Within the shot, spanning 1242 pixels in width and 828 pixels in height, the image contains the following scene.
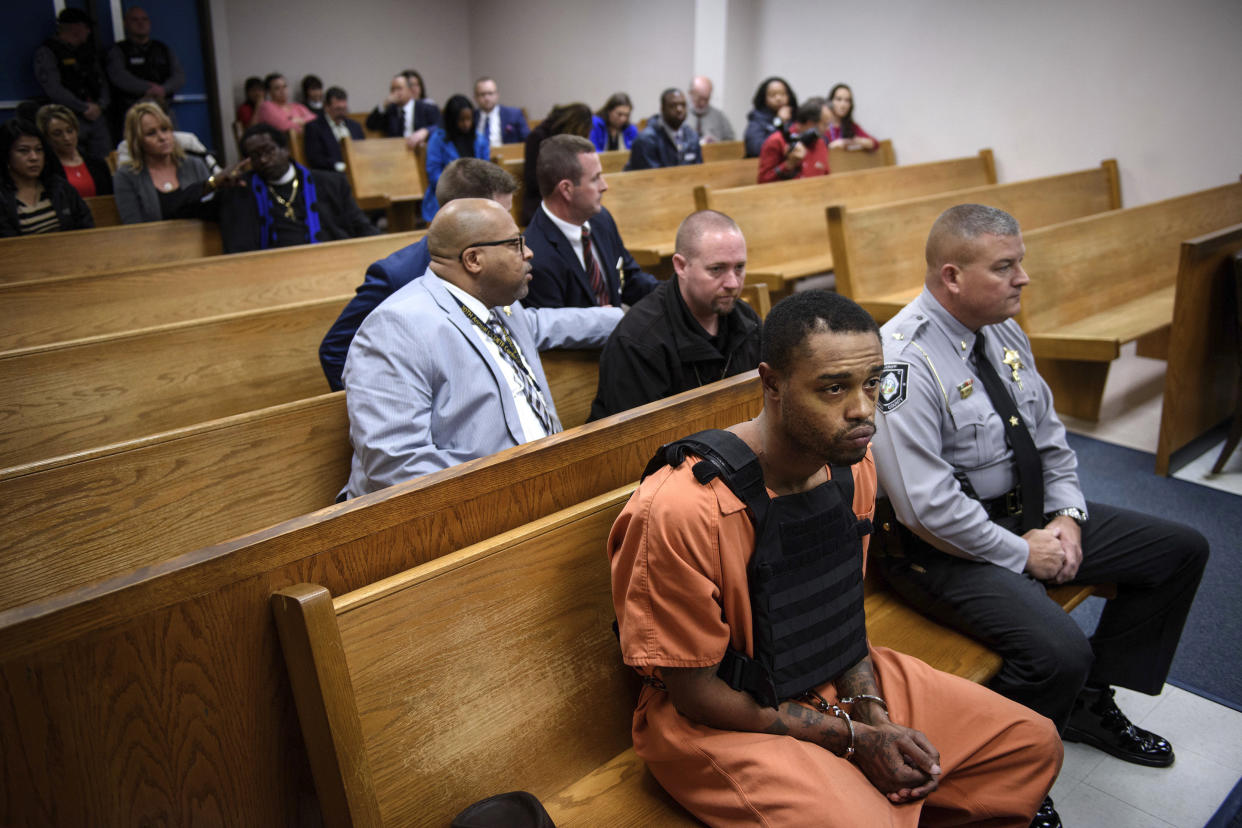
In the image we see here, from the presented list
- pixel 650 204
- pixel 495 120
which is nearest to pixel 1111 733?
pixel 650 204

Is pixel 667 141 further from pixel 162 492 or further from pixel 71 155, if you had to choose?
pixel 162 492

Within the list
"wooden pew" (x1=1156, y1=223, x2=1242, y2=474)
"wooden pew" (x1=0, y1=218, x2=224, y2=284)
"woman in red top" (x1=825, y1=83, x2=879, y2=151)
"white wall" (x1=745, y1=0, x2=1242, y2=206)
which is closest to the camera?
"wooden pew" (x1=1156, y1=223, x2=1242, y2=474)

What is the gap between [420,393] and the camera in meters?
2.09

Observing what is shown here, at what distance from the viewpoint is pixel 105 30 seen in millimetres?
8625

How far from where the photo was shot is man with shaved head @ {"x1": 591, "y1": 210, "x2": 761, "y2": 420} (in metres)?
2.45

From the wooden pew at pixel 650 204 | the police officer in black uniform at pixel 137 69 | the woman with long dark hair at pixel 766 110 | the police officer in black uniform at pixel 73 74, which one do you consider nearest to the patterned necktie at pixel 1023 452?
the wooden pew at pixel 650 204

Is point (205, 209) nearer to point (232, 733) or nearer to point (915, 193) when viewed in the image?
point (232, 733)

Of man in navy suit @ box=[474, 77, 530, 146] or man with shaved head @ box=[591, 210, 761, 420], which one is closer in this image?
man with shaved head @ box=[591, 210, 761, 420]

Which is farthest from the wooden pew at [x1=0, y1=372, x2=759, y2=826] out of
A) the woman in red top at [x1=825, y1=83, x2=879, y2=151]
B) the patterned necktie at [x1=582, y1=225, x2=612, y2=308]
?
the woman in red top at [x1=825, y1=83, x2=879, y2=151]

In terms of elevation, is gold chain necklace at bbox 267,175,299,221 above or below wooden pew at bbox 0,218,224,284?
above

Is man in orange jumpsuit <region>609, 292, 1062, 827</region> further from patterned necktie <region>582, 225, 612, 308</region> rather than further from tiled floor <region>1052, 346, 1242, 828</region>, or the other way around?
patterned necktie <region>582, 225, 612, 308</region>

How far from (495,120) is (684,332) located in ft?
20.9

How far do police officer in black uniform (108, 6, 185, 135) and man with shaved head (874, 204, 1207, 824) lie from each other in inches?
319

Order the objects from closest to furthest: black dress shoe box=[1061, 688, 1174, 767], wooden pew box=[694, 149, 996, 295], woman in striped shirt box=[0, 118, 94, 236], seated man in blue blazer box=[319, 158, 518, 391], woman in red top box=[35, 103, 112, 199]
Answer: black dress shoe box=[1061, 688, 1174, 767]
seated man in blue blazer box=[319, 158, 518, 391]
woman in striped shirt box=[0, 118, 94, 236]
wooden pew box=[694, 149, 996, 295]
woman in red top box=[35, 103, 112, 199]
